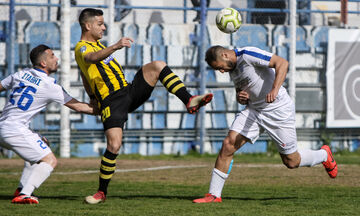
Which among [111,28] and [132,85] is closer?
[132,85]

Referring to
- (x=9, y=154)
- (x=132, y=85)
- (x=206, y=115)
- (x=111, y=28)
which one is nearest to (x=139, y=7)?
(x=111, y=28)

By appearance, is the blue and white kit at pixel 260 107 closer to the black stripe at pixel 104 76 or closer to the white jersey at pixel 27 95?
the black stripe at pixel 104 76

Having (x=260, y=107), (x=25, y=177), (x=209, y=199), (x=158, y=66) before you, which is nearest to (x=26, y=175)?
(x=25, y=177)

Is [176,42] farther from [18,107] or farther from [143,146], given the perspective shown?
[18,107]

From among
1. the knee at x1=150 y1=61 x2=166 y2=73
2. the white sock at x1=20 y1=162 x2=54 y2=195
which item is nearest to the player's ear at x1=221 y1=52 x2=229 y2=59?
the knee at x1=150 y1=61 x2=166 y2=73

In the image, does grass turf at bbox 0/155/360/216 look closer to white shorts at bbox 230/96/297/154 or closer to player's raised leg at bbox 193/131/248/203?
player's raised leg at bbox 193/131/248/203

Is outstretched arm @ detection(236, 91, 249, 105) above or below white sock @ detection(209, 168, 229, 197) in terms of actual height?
above

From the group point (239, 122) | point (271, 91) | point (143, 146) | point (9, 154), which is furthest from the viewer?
point (143, 146)

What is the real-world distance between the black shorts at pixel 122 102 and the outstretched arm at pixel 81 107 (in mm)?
283

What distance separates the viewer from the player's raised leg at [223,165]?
7941mm

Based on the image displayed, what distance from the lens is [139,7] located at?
56.5ft

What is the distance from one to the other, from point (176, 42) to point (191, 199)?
9.64m

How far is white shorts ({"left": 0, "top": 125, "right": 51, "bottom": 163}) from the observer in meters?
7.71

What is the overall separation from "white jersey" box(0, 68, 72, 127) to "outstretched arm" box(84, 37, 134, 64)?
0.57m
